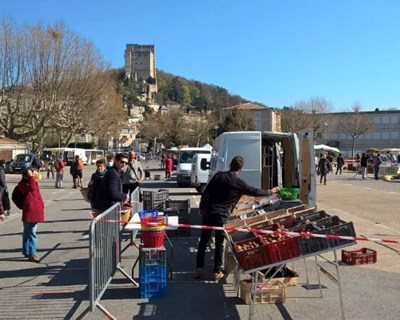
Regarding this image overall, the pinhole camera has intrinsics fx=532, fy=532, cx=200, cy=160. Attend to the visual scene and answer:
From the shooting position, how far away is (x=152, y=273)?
6.75 meters

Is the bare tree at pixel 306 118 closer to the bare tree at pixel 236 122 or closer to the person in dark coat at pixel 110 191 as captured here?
the bare tree at pixel 236 122

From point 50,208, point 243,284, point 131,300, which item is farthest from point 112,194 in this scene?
point 50,208

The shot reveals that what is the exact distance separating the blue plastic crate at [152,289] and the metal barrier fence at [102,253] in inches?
17.9

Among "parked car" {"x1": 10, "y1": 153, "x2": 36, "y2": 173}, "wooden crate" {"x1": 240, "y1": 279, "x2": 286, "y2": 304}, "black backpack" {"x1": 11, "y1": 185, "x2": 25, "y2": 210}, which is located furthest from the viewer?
"parked car" {"x1": 10, "y1": 153, "x2": 36, "y2": 173}

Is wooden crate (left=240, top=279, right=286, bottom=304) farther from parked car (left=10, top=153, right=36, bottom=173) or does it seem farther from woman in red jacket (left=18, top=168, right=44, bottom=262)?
parked car (left=10, top=153, right=36, bottom=173)

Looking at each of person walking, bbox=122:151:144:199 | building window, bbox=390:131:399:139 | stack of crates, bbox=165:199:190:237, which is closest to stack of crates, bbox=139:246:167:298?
stack of crates, bbox=165:199:190:237

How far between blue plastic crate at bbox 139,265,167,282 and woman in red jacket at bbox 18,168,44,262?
332cm

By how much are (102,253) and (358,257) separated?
15.0 feet

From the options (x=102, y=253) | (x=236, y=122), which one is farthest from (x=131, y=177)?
(x=236, y=122)

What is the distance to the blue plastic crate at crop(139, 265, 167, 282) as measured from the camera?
672cm

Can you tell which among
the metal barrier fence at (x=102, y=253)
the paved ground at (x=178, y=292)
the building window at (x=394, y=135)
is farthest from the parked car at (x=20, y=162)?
the building window at (x=394, y=135)

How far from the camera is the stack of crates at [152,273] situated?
673 centimetres

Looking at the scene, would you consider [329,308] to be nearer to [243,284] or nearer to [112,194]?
[243,284]

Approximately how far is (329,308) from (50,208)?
1412 cm
